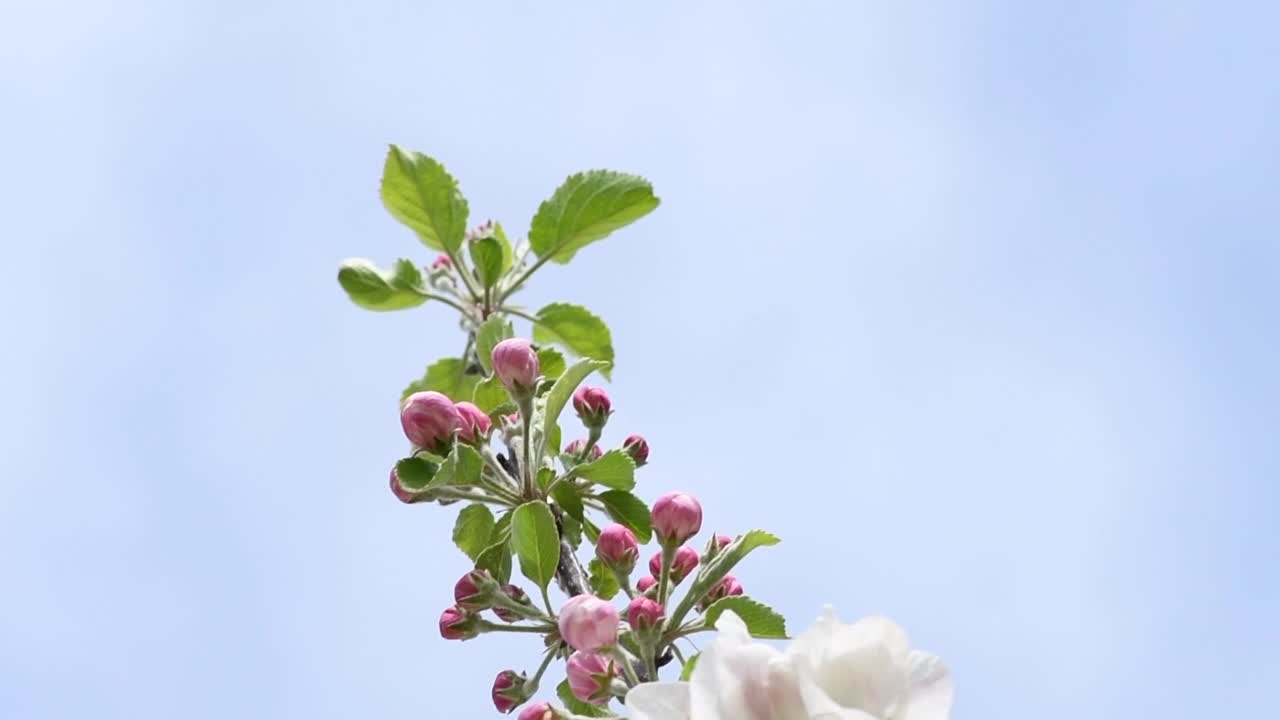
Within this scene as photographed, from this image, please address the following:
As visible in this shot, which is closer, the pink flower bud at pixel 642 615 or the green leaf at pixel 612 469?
the pink flower bud at pixel 642 615

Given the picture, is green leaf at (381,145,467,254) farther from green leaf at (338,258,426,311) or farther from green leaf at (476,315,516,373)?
green leaf at (476,315,516,373)

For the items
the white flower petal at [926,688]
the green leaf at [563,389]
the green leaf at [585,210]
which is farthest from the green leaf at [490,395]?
the white flower petal at [926,688]

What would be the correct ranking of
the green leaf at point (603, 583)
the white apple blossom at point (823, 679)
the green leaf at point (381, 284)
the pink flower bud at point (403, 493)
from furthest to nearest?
the green leaf at point (381, 284), the green leaf at point (603, 583), the pink flower bud at point (403, 493), the white apple blossom at point (823, 679)

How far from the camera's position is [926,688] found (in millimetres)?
1459

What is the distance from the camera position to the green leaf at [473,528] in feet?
7.86

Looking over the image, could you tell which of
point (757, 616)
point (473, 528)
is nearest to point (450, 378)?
point (473, 528)

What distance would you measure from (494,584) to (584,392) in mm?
511

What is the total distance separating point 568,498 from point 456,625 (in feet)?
1.02

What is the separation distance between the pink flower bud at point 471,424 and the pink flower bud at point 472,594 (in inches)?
9.6

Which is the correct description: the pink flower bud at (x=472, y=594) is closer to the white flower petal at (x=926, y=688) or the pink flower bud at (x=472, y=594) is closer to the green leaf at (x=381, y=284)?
the white flower petal at (x=926, y=688)

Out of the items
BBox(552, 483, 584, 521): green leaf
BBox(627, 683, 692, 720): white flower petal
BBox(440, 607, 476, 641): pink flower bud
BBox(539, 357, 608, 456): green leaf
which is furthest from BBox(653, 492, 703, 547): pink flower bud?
BBox(627, 683, 692, 720): white flower petal

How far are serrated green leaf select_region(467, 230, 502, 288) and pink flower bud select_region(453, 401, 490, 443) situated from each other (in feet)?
3.34

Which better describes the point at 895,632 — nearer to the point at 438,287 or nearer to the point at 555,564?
the point at 555,564

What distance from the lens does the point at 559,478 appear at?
2.38m
